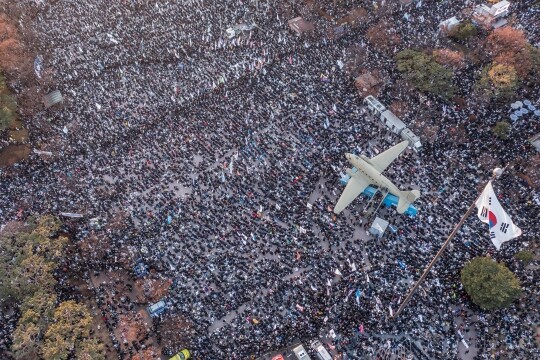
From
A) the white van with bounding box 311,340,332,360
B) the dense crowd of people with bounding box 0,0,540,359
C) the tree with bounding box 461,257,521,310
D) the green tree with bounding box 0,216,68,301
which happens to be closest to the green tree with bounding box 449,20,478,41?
the dense crowd of people with bounding box 0,0,540,359

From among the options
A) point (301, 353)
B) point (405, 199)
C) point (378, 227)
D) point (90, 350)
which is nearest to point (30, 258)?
point (90, 350)

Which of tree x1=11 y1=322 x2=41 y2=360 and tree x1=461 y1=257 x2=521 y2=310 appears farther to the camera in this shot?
tree x1=461 y1=257 x2=521 y2=310

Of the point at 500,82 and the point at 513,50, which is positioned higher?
the point at 513,50

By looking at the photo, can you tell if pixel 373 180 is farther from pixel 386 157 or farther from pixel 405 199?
pixel 405 199

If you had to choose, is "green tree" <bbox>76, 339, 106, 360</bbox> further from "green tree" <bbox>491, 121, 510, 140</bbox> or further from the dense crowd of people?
"green tree" <bbox>491, 121, 510, 140</bbox>

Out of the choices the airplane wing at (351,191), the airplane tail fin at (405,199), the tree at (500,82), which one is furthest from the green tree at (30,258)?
the tree at (500,82)

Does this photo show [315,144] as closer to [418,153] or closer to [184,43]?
[418,153]

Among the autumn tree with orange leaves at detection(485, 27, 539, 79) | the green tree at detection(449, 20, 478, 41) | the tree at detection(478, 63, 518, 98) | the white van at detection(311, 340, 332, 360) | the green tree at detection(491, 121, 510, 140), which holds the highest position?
the green tree at detection(449, 20, 478, 41)

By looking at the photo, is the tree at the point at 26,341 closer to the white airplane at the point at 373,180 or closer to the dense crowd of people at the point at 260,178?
the dense crowd of people at the point at 260,178
